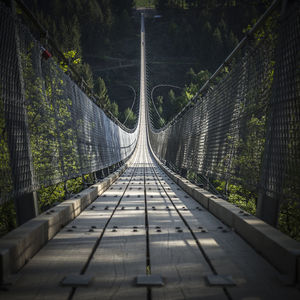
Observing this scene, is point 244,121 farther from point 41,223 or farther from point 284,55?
point 41,223

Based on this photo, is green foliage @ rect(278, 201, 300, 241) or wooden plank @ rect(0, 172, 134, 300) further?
green foliage @ rect(278, 201, 300, 241)

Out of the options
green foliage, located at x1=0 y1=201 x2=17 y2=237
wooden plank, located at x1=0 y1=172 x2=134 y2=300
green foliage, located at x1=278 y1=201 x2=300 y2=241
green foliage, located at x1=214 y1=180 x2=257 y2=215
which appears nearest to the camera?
wooden plank, located at x1=0 y1=172 x2=134 y2=300

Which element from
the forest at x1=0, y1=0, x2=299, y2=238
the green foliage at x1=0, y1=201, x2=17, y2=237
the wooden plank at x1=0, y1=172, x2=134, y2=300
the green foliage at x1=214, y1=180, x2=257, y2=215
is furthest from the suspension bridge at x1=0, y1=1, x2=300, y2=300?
the forest at x1=0, y1=0, x2=299, y2=238

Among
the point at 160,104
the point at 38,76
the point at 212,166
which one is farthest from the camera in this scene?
the point at 160,104

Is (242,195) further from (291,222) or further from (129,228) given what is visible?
(129,228)

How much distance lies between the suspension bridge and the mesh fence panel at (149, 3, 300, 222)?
0.02m

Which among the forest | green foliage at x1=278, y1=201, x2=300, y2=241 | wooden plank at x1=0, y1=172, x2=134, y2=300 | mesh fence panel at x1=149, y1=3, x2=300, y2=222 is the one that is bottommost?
green foliage at x1=278, y1=201, x2=300, y2=241

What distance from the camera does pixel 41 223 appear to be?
2195 millimetres

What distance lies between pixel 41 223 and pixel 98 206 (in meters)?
1.69

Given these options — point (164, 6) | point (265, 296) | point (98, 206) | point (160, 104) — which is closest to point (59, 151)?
point (98, 206)

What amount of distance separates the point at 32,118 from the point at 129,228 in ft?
3.61

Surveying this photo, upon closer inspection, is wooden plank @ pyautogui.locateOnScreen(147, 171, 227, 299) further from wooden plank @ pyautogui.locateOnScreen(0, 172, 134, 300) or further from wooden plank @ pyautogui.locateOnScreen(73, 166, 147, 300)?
wooden plank @ pyautogui.locateOnScreen(0, 172, 134, 300)

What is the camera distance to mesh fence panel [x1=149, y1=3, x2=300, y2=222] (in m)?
2.04

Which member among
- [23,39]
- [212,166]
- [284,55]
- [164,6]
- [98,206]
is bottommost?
[98,206]
